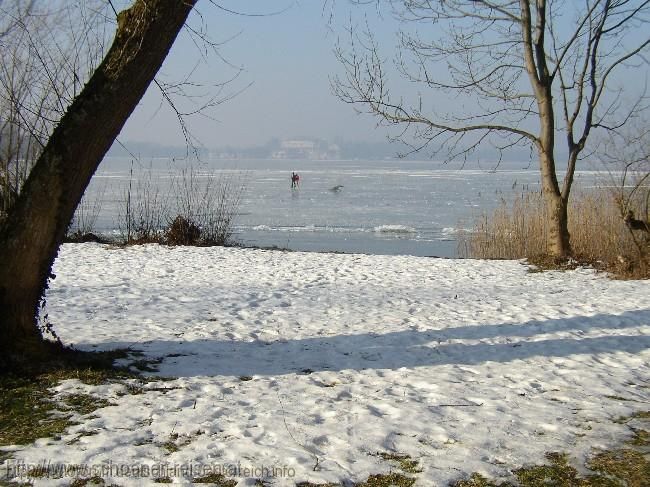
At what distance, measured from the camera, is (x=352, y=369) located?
5238 mm

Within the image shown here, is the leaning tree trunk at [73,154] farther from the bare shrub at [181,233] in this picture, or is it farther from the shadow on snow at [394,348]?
the bare shrub at [181,233]

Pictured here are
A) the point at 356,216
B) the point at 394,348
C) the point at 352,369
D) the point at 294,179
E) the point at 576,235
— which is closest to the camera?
the point at 352,369

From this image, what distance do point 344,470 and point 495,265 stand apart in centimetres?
908

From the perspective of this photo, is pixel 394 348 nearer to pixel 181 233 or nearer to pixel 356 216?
pixel 181 233

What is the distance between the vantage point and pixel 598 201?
13711 millimetres

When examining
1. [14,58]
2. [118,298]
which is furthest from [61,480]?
[14,58]

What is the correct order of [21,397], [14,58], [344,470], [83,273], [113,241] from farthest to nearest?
[113,241], [14,58], [83,273], [21,397], [344,470]

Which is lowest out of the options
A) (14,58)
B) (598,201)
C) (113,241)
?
(113,241)

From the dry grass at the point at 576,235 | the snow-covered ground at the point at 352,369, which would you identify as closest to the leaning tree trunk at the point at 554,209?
the dry grass at the point at 576,235

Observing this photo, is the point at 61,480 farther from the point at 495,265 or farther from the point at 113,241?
the point at 113,241

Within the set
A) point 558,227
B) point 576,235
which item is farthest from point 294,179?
point 558,227

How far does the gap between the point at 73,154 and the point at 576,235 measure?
11.6m

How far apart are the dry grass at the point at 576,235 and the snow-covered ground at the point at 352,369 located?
1483 millimetres

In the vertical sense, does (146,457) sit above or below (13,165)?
below
